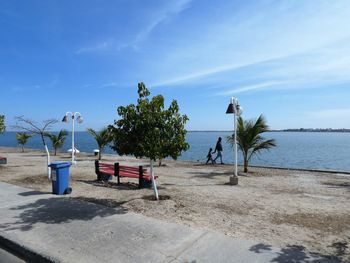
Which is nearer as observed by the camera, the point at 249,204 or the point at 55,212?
the point at 55,212

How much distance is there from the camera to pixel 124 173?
1166 centimetres

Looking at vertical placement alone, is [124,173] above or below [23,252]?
above

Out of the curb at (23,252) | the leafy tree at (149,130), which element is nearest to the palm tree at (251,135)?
the leafy tree at (149,130)

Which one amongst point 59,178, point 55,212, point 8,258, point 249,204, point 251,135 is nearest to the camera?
point 8,258

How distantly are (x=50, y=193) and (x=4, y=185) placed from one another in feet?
7.81

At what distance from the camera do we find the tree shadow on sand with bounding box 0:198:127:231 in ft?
22.0

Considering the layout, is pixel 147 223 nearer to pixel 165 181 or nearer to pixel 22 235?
pixel 22 235

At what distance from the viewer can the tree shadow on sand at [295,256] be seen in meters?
4.81

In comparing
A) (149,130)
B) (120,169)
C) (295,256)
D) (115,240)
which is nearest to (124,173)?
(120,169)

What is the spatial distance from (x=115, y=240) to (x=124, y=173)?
19.9 ft

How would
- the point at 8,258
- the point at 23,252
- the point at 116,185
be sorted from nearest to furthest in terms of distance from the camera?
the point at 8,258
the point at 23,252
the point at 116,185

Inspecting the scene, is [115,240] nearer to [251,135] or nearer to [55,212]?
[55,212]

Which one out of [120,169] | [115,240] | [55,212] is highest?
[120,169]

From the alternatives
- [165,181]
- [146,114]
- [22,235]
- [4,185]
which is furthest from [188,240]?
[4,185]
